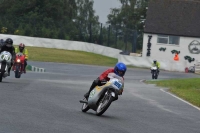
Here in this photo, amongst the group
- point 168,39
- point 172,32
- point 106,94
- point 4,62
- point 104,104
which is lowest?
point 104,104

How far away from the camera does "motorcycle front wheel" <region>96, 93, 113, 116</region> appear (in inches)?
592

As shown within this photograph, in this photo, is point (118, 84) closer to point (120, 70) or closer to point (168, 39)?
point (120, 70)

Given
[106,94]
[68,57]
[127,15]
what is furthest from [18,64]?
[127,15]

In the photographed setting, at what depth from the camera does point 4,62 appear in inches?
913

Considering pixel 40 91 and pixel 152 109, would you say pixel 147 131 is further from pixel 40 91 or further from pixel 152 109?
pixel 40 91

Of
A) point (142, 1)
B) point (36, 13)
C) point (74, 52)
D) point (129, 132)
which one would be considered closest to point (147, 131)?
point (129, 132)

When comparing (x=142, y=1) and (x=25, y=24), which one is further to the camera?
(x=142, y=1)

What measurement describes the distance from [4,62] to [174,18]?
164ft

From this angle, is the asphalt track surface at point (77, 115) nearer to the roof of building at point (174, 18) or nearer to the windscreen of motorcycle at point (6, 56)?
the windscreen of motorcycle at point (6, 56)

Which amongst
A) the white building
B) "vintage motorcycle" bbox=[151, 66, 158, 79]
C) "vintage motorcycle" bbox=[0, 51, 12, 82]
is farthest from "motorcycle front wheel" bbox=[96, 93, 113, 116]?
the white building

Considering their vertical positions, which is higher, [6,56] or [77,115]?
[6,56]

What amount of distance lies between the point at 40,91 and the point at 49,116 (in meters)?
7.34

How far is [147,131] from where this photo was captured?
A: 43.1 feet

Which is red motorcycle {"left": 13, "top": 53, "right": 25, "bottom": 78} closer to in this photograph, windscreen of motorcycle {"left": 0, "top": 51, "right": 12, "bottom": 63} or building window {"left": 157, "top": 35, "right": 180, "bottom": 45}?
windscreen of motorcycle {"left": 0, "top": 51, "right": 12, "bottom": 63}
